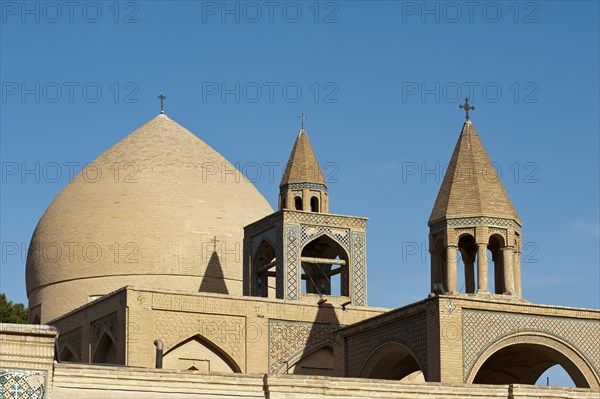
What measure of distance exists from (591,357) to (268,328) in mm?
5642

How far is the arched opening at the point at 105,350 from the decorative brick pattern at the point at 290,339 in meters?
2.69

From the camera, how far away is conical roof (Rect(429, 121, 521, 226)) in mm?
21422

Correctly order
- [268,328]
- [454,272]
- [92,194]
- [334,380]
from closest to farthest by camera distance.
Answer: [334,380]
[454,272]
[268,328]
[92,194]

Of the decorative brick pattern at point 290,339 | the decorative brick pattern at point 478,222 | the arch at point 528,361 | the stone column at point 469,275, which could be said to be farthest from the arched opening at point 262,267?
the arch at point 528,361

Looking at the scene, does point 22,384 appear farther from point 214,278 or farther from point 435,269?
point 214,278

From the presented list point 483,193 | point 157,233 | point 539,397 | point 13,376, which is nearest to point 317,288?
point 157,233

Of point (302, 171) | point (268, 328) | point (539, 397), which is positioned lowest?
point (539, 397)

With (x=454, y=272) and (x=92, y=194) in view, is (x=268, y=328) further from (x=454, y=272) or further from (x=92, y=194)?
(x=92, y=194)

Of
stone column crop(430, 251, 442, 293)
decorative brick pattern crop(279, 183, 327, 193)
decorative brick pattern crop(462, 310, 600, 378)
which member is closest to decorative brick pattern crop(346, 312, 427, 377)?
decorative brick pattern crop(462, 310, 600, 378)

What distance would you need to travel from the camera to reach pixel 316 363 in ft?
75.3

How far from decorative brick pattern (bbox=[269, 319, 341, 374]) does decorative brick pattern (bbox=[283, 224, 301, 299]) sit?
0.79m

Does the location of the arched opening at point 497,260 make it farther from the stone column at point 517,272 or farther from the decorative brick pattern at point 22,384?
the decorative brick pattern at point 22,384

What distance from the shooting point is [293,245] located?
950 inches

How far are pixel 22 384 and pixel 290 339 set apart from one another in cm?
1090
